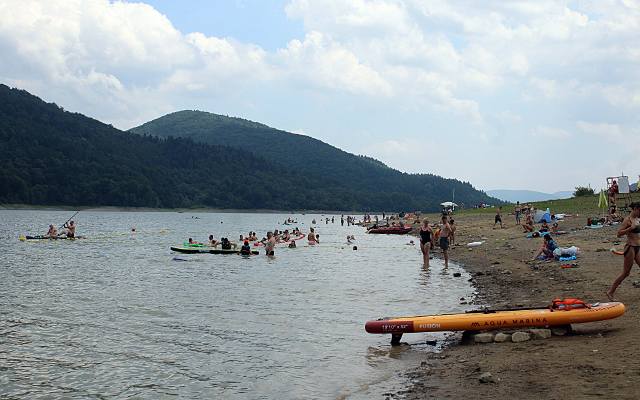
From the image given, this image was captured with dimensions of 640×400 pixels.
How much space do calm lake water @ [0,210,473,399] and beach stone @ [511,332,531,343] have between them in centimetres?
176

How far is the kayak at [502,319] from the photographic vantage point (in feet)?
35.0

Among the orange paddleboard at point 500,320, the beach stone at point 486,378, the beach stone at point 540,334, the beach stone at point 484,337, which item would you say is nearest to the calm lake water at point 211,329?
the orange paddleboard at point 500,320

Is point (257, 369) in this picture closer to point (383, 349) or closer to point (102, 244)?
point (383, 349)

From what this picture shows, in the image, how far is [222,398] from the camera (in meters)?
9.54

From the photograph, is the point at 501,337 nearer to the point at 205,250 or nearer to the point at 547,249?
the point at 547,249

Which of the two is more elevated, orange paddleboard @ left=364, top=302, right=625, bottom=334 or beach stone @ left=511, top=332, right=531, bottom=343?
orange paddleboard @ left=364, top=302, right=625, bottom=334

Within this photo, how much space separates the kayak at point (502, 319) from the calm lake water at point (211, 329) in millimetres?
552

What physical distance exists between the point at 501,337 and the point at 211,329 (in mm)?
7388

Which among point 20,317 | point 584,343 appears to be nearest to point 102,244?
point 20,317

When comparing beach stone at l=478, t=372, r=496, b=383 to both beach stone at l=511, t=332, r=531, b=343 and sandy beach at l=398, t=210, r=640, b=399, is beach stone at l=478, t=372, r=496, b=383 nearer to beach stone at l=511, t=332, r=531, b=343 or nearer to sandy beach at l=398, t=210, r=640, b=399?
sandy beach at l=398, t=210, r=640, b=399

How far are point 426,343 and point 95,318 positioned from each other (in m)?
9.72

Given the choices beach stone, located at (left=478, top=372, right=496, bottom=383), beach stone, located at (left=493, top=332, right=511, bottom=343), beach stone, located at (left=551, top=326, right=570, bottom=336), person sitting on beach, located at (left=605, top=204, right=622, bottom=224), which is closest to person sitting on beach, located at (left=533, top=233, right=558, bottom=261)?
beach stone, located at (left=551, top=326, right=570, bottom=336)

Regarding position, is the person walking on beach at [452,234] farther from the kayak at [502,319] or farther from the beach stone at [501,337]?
the beach stone at [501,337]

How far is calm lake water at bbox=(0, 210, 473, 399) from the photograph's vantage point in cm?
1031
